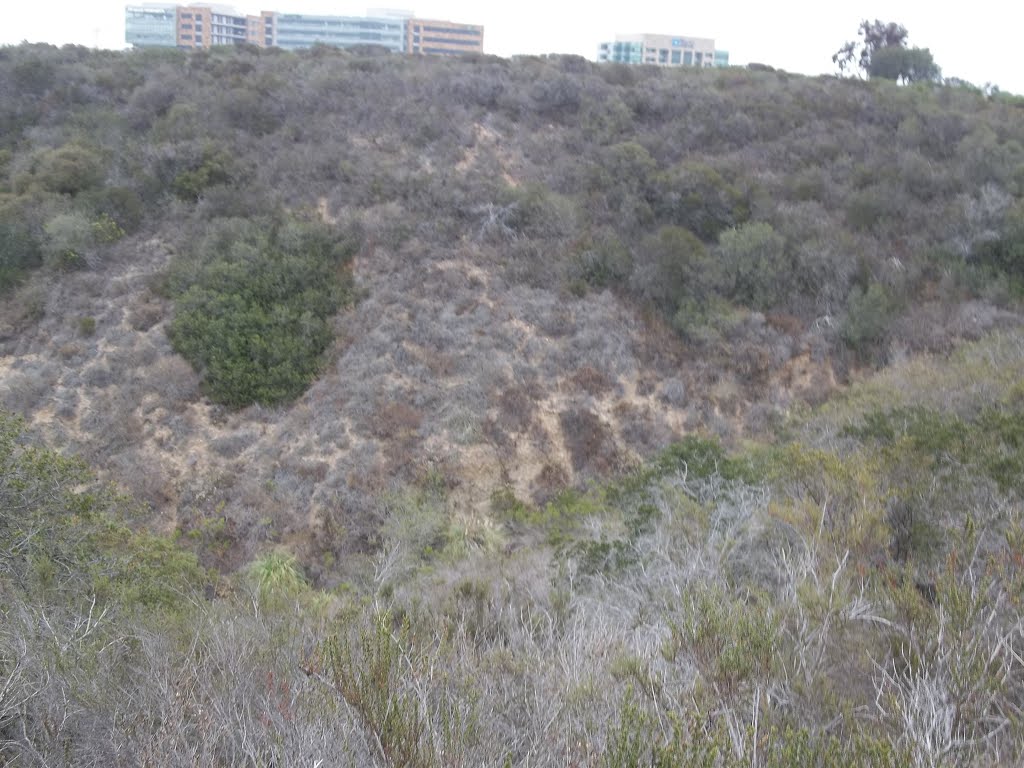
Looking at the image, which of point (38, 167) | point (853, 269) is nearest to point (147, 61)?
point (38, 167)

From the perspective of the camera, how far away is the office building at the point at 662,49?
220 feet

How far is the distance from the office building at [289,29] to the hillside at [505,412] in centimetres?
4554

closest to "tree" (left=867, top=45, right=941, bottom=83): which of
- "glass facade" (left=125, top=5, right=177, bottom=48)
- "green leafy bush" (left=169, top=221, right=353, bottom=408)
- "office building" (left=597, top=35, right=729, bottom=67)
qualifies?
A: "green leafy bush" (left=169, top=221, right=353, bottom=408)

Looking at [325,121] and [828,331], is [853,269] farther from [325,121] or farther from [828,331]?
[325,121]

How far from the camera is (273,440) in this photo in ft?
38.1

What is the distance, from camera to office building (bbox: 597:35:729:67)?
6694 centimetres

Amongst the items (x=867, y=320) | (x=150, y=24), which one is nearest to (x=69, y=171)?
(x=867, y=320)

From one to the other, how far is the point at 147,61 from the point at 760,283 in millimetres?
18639

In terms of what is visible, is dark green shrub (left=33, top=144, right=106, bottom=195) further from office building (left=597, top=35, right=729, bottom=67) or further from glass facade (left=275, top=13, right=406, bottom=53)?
office building (left=597, top=35, right=729, bottom=67)

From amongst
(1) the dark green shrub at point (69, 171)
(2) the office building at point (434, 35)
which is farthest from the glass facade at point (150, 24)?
(1) the dark green shrub at point (69, 171)

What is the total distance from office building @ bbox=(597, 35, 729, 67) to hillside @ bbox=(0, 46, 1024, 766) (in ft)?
159

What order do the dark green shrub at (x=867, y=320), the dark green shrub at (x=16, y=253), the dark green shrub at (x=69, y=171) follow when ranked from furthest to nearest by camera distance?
the dark green shrub at (x=69, y=171)
the dark green shrub at (x=16, y=253)
the dark green shrub at (x=867, y=320)

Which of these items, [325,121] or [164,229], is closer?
[164,229]

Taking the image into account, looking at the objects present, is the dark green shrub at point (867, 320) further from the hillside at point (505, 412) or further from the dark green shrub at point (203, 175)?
the dark green shrub at point (203, 175)
